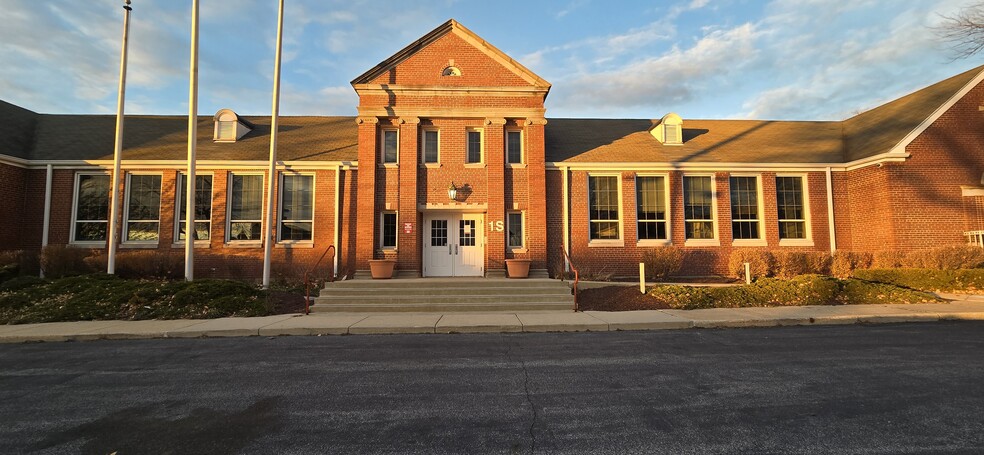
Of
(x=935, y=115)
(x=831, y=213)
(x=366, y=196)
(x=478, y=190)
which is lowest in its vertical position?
(x=831, y=213)

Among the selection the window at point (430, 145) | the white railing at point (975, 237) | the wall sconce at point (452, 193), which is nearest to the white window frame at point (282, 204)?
the window at point (430, 145)

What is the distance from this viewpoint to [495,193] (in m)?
15.1

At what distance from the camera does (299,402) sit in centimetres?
466

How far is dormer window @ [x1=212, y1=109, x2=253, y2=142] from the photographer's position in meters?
17.6

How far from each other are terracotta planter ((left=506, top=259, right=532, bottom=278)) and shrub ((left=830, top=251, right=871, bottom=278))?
36.0ft

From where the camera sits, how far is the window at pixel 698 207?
16.4m

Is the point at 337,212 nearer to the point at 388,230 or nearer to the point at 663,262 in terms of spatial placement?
the point at 388,230

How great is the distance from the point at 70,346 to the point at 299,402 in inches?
253

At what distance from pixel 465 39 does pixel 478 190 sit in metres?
5.62

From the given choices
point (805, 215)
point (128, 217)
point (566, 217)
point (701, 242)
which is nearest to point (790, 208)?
point (805, 215)

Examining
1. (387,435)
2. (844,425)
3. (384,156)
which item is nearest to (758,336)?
(844,425)

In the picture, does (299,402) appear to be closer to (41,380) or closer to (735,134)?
(41,380)

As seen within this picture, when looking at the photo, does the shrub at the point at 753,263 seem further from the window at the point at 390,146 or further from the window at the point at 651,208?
the window at the point at 390,146

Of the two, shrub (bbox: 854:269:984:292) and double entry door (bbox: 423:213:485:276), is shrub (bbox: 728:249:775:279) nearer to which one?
shrub (bbox: 854:269:984:292)
